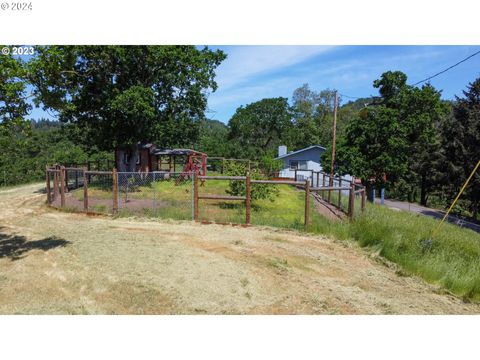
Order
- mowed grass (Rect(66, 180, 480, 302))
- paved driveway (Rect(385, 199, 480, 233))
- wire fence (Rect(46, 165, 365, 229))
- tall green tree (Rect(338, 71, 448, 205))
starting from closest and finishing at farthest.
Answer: mowed grass (Rect(66, 180, 480, 302)) < wire fence (Rect(46, 165, 365, 229)) < paved driveway (Rect(385, 199, 480, 233)) < tall green tree (Rect(338, 71, 448, 205))

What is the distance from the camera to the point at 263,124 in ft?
233

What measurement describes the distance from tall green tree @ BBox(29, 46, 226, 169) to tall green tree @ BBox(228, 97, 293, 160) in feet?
145

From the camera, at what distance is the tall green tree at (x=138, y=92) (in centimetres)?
1983

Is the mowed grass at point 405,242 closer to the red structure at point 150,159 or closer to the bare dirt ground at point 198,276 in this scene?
the bare dirt ground at point 198,276

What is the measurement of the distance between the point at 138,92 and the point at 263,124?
5302 centimetres

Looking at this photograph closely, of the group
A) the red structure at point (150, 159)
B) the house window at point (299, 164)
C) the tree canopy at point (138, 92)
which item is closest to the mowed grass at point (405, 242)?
the tree canopy at point (138, 92)

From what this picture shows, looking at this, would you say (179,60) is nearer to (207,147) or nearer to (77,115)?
(77,115)

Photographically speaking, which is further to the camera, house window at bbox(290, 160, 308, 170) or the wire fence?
house window at bbox(290, 160, 308, 170)

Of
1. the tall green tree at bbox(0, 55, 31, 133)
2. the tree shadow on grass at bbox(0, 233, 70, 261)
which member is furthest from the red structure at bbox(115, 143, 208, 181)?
the tall green tree at bbox(0, 55, 31, 133)

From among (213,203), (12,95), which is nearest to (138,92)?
(213,203)

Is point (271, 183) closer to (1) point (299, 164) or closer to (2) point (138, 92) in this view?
(2) point (138, 92)

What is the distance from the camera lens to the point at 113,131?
21.6 m

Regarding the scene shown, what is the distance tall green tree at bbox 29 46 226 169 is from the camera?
1983cm

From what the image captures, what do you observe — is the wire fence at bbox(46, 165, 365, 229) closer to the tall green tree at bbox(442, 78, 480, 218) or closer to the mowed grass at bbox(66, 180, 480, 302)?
the mowed grass at bbox(66, 180, 480, 302)
